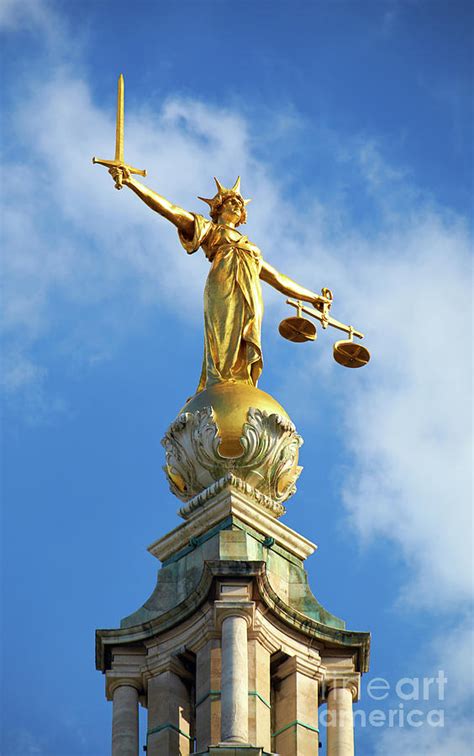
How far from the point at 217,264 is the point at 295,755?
10472 mm

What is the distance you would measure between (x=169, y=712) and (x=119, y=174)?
10.4 metres

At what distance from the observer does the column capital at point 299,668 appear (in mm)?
55844

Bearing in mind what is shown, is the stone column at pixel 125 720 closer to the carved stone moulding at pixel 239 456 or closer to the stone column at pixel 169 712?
the stone column at pixel 169 712

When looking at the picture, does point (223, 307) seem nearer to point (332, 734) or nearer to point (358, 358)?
point (358, 358)

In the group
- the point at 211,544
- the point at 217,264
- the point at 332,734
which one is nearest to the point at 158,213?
the point at 217,264

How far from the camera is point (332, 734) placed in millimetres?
55438

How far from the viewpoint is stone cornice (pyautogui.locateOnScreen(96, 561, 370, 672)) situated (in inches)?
2184

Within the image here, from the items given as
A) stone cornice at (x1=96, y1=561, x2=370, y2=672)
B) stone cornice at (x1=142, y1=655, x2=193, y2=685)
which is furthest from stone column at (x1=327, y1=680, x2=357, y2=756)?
stone cornice at (x1=142, y1=655, x2=193, y2=685)

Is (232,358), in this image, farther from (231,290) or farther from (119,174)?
(119,174)

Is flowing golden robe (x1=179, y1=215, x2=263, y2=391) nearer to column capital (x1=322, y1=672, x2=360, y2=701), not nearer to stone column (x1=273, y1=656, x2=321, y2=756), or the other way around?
stone column (x1=273, y1=656, x2=321, y2=756)

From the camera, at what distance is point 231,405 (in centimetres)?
5803

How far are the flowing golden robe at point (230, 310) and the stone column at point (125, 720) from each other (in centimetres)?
646

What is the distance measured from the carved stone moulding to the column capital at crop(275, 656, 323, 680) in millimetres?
3407

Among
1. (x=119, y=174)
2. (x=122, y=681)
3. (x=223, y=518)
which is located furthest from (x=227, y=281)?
(x=122, y=681)
